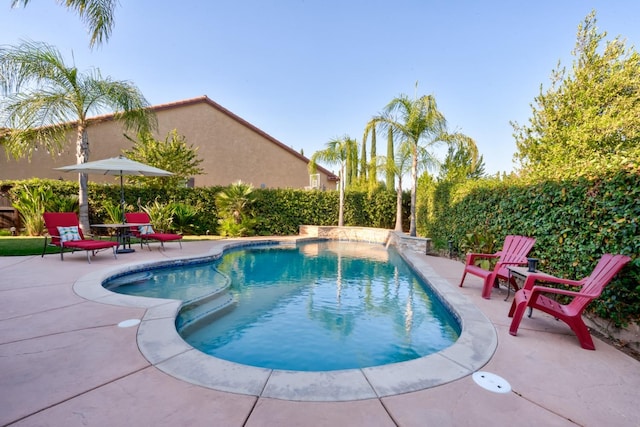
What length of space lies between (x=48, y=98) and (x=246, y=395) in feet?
43.3

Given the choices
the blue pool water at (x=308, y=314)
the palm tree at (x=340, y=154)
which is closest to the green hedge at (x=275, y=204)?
the palm tree at (x=340, y=154)

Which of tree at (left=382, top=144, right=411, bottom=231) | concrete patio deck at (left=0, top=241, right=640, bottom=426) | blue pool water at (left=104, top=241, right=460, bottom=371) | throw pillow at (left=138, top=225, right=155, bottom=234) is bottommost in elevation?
blue pool water at (left=104, top=241, right=460, bottom=371)

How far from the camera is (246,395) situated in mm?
2436

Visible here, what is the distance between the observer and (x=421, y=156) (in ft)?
46.0

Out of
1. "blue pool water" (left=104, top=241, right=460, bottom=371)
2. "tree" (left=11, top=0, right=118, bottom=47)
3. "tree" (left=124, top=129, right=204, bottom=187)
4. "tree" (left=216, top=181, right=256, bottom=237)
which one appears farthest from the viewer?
"tree" (left=124, top=129, right=204, bottom=187)

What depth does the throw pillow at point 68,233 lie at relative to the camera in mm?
7918

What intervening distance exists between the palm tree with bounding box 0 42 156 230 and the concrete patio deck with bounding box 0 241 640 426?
377 inches

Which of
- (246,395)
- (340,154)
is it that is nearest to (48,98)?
(340,154)

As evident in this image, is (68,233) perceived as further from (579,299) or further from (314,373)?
(579,299)

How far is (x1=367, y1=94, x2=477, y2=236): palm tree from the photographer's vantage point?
13.0 m

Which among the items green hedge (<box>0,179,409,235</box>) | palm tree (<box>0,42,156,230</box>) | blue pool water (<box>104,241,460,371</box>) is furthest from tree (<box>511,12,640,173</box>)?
palm tree (<box>0,42,156,230</box>)

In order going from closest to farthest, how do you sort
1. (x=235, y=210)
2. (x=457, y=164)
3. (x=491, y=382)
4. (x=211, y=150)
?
1. (x=491, y=382)
2. (x=235, y=210)
3. (x=457, y=164)
4. (x=211, y=150)

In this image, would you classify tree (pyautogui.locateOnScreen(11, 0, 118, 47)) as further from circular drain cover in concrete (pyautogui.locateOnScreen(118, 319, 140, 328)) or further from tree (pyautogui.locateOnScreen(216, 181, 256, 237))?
tree (pyautogui.locateOnScreen(216, 181, 256, 237))

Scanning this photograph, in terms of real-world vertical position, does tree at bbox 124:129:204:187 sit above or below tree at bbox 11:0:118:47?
below
